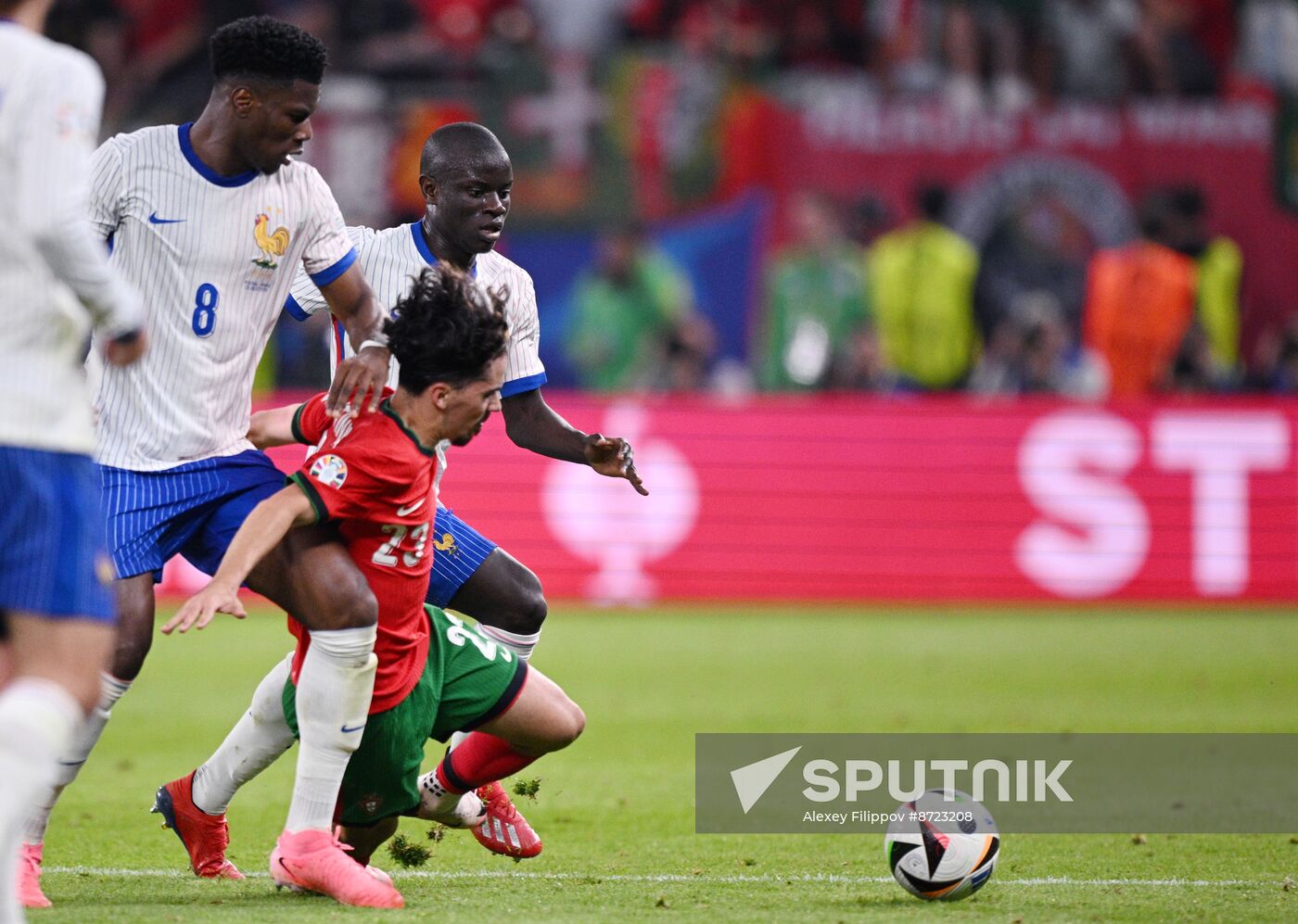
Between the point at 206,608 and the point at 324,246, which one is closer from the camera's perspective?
the point at 206,608

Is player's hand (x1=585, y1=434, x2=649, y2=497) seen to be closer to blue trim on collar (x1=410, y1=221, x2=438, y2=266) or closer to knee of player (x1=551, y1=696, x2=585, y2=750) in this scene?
knee of player (x1=551, y1=696, x2=585, y2=750)

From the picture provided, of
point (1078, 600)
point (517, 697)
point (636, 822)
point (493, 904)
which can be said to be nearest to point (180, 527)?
point (517, 697)

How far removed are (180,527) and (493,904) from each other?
4.51 ft

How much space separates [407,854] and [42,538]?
2116 mm

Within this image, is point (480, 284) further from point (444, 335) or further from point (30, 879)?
point (30, 879)

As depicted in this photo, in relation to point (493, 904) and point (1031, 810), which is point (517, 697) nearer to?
point (493, 904)

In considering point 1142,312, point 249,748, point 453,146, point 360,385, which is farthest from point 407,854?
point 1142,312

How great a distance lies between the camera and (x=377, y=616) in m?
4.80

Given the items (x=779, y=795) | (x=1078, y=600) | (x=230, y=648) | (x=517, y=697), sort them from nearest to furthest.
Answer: (x=517, y=697)
(x=779, y=795)
(x=230, y=648)
(x=1078, y=600)

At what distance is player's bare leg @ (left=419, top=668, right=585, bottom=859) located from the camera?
5098 millimetres

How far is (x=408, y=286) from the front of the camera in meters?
5.70

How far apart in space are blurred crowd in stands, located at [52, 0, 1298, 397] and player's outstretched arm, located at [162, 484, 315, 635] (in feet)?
35.7
